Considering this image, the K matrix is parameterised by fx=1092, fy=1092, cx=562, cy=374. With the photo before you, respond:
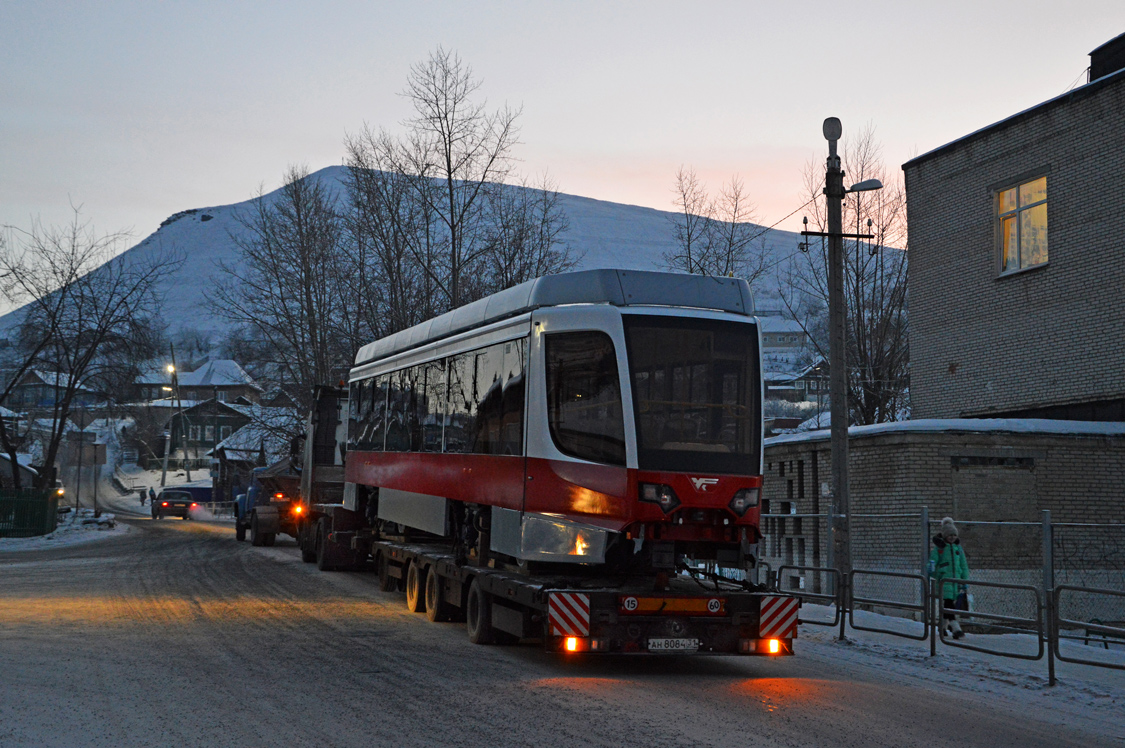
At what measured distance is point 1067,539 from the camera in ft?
62.7

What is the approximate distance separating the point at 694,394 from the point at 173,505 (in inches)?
2123

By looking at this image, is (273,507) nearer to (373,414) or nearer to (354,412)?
(354,412)

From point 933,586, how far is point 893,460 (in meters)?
7.27

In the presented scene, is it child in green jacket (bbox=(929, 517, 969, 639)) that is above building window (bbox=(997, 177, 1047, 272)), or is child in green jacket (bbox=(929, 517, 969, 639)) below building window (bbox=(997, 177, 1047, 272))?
below

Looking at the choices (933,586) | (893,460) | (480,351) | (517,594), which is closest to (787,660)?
(933,586)

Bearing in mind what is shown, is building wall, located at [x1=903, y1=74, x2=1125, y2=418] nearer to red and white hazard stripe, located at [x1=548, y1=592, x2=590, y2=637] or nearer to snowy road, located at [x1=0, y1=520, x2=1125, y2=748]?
snowy road, located at [x1=0, y1=520, x2=1125, y2=748]

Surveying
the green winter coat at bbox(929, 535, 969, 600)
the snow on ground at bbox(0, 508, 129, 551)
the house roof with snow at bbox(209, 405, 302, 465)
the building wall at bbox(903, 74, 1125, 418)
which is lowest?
the snow on ground at bbox(0, 508, 129, 551)

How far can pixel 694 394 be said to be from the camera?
33.3 feet

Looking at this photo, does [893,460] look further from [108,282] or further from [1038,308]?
[108,282]

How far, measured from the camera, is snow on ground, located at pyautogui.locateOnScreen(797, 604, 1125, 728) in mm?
9367

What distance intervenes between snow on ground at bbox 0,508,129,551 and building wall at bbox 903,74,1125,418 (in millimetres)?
24887

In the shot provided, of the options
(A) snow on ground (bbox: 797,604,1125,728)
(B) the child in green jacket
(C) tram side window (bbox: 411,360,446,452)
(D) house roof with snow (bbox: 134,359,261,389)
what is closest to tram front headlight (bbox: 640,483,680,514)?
(A) snow on ground (bbox: 797,604,1125,728)

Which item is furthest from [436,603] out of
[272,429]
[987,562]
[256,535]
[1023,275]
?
[272,429]

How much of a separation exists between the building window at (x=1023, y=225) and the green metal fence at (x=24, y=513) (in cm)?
2983
